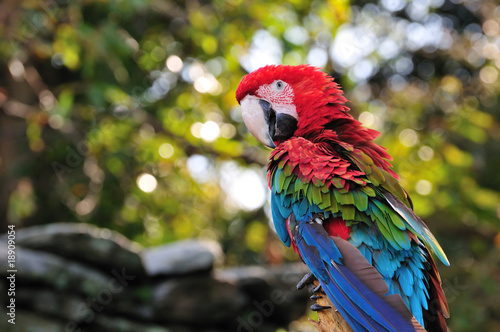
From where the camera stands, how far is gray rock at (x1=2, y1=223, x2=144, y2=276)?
301 cm

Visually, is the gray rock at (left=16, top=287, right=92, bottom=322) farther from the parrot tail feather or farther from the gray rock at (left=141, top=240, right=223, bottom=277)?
the parrot tail feather

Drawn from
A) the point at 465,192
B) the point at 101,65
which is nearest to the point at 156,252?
the point at 101,65

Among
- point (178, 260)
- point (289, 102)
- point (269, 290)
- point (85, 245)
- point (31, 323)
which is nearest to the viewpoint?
point (289, 102)

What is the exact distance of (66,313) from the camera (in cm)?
303

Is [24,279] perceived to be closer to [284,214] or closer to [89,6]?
[89,6]

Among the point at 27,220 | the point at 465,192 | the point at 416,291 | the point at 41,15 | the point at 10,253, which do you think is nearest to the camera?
the point at 416,291

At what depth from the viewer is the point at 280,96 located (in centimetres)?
145

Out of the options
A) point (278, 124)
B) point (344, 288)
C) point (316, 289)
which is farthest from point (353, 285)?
point (278, 124)

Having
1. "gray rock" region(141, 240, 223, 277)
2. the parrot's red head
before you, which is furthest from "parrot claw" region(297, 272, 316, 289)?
"gray rock" region(141, 240, 223, 277)

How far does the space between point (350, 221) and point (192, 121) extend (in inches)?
81.0

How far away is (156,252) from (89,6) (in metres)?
1.74

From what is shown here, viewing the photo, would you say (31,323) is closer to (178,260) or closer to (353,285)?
(178,260)

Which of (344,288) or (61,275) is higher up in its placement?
(61,275)

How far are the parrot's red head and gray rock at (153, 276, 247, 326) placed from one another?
214 centimetres
